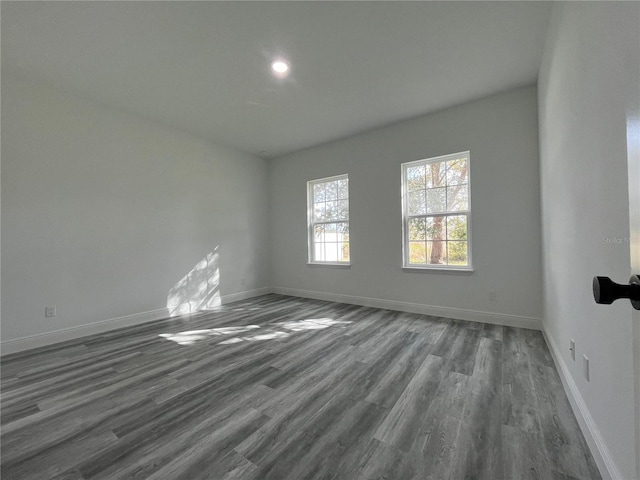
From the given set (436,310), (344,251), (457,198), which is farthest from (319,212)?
(436,310)

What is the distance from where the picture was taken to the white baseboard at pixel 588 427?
1.10 m

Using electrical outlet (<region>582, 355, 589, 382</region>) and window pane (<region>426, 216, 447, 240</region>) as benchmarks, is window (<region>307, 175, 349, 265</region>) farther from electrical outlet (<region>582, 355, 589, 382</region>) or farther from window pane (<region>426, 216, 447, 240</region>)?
electrical outlet (<region>582, 355, 589, 382</region>)

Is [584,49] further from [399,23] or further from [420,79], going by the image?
[420,79]

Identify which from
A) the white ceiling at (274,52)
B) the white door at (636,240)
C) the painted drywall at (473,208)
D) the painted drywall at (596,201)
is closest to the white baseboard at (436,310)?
the painted drywall at (473,208)

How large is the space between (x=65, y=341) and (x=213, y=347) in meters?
1.82

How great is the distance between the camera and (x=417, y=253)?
3857 millimetres

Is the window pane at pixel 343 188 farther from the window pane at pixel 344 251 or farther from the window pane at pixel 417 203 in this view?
the window pane at pixel 417 203

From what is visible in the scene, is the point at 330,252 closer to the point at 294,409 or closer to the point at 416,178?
the point at 416,178

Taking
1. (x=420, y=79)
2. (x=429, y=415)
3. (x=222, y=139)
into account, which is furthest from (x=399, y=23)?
(x=222, y=139)

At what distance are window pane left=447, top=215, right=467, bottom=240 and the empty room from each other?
0.02m

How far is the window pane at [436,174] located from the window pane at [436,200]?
8 centimetres

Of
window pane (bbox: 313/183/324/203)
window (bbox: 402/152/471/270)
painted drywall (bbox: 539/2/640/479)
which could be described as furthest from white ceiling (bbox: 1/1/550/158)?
window pane (bbox: 313/183/324/203)

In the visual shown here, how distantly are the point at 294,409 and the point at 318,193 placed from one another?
396 centimetres

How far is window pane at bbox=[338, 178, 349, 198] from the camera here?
183 inches
